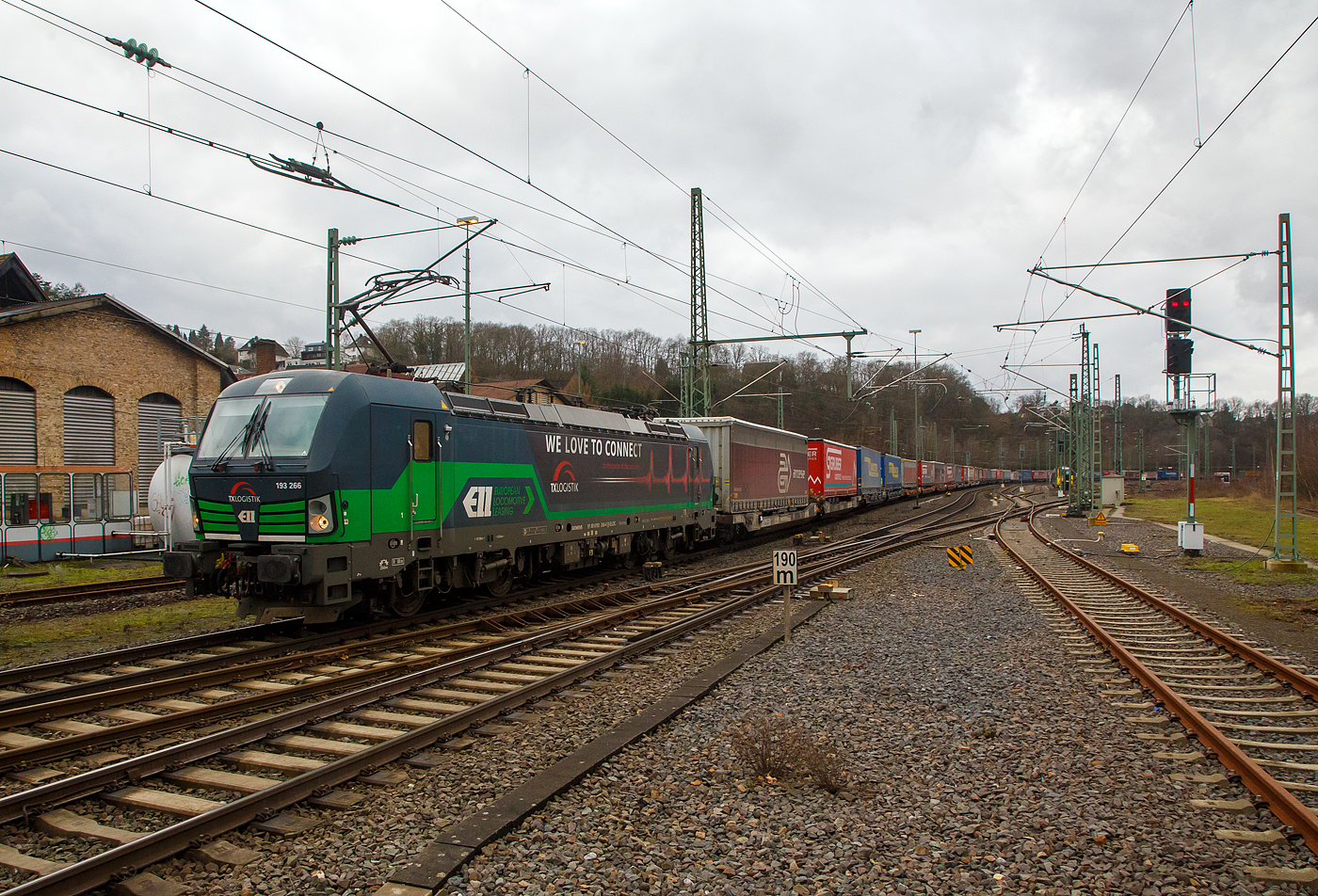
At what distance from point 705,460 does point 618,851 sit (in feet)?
56.7

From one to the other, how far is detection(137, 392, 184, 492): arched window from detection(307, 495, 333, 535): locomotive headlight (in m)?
22.0

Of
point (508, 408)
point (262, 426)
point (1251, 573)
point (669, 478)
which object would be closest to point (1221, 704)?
point (508, 408)

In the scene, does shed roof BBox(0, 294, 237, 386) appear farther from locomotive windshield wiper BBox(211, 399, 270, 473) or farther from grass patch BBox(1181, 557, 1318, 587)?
grass patch BBox(1181, 557, 1318, 587)

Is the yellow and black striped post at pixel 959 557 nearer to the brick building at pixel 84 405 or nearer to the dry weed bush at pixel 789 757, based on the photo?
the dry weed bush at pixel 789 757

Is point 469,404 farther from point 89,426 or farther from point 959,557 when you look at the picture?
point 89,426

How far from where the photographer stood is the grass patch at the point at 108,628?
10.2 m

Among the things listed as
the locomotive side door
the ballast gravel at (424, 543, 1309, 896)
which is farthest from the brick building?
the ballast gravel at (424, 543, 1309, 896)

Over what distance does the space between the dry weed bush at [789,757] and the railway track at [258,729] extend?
240cm

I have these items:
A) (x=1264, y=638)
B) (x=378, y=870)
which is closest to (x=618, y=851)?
(x=378, y=870)

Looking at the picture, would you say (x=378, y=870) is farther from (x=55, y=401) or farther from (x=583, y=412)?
(x=55, y=401)

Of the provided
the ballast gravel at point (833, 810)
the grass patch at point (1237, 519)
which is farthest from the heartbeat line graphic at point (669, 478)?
the grass patch at point (1237, 519)

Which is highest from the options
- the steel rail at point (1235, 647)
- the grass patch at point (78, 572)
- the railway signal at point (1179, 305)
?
the railway signal at point (1179, 305)

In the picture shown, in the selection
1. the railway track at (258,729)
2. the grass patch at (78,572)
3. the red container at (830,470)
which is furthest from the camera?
the red container at (830,470)

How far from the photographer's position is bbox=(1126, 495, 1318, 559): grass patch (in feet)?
86.3
